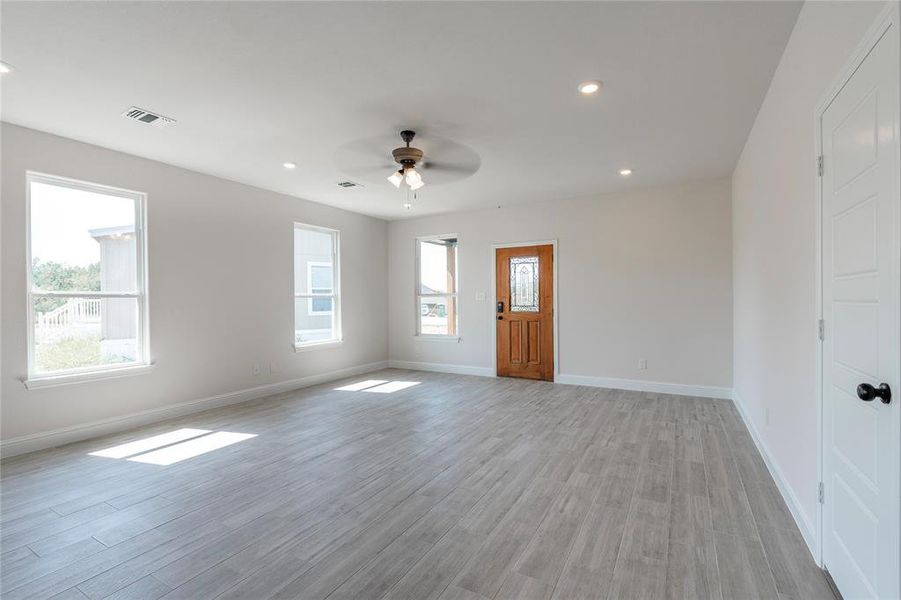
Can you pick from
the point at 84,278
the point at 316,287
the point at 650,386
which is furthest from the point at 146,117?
the point at 650,386

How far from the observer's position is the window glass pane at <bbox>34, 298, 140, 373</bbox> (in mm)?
3572

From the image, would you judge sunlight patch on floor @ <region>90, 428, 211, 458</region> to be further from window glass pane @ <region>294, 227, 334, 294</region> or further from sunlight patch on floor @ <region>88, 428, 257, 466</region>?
window glass pane @ <region>294, 227, 334, 294</region>

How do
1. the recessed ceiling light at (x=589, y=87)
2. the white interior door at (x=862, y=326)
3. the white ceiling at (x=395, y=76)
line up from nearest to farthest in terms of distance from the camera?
1. the white interior door at (x=862, y=326)
2. the white ceiling at (x=395, y=76)
3. the recessed ceiling light at (x=589, y=87)

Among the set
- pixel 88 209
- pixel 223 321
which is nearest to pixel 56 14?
pixel 88 209

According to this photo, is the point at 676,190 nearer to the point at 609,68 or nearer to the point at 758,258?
the point at 758,258

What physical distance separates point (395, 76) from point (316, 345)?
4.35 metres

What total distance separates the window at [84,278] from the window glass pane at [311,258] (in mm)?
1982

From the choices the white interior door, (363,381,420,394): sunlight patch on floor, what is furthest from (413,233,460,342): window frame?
the white interior door

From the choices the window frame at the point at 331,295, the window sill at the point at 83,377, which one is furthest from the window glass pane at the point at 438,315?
the window sill at the point at 83,377

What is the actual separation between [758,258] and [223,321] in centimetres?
545

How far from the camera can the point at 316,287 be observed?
624 cm

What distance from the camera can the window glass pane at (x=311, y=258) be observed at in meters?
5.96

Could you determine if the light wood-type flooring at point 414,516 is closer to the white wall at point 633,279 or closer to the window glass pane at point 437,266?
the white wall at point 633,279

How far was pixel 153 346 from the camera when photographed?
4250mm
